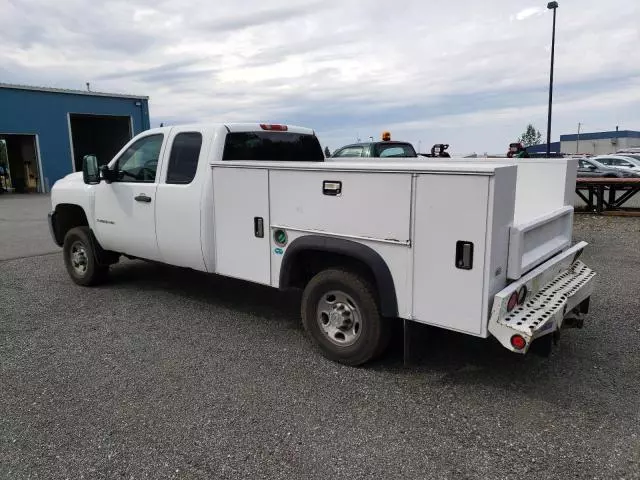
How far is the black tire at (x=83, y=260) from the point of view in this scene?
6.59m

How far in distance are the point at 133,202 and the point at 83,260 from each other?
1.59m

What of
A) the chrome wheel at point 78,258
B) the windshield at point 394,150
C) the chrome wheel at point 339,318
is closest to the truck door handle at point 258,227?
the chrome wheel at point 339,318

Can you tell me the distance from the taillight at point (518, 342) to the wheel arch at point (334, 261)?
0.85m

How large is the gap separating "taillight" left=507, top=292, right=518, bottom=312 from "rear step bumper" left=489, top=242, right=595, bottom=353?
0.03 meters

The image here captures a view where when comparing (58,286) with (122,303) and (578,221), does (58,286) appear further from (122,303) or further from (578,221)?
(578,221)

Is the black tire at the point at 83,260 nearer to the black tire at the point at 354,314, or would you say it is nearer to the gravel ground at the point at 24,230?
the gravel ground at the point at 24,230

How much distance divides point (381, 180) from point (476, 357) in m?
1.85

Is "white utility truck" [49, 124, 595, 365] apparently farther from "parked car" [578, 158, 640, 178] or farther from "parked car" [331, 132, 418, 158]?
"parked car" [578, 158, 640, 178]

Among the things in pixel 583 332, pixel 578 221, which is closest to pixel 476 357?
pixel 583 332

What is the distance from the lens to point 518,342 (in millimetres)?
3256

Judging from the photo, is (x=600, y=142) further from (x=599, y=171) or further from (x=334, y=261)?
(x=334, y=261)

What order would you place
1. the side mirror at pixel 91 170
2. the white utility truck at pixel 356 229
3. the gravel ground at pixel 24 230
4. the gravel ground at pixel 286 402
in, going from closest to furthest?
the gravel ground at pixel 286 402 → the white utility truck at pixel 356 229 → the side mirror at pixel 91 170 → the gravel ground at pixel 24 230

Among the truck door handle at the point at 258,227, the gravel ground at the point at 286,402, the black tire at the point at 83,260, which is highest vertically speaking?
the truck door handle at the point at 258,227

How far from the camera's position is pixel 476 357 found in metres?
4.44
